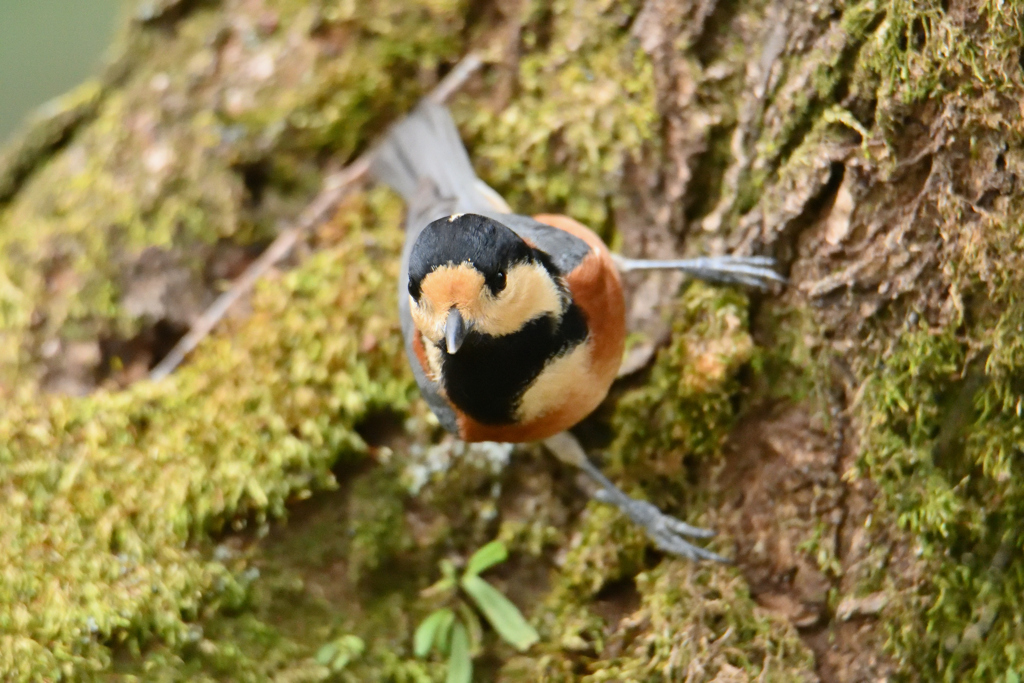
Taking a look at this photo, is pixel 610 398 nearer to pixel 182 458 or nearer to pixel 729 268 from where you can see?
pixel 729 268

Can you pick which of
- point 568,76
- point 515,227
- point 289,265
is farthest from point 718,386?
point 289,265

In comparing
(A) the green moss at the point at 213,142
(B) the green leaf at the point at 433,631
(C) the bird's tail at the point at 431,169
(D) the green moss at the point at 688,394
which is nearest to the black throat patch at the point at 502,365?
(D) the green moss at the point at 688,394

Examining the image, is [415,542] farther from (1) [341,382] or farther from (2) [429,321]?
(2) [429,321]

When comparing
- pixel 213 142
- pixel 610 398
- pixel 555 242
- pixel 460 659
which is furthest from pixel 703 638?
pixel 213 142

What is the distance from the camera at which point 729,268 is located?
2314 millimetres

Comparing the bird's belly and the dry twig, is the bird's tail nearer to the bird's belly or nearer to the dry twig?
the dry twig

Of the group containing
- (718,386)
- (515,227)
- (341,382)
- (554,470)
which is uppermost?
(515,227)

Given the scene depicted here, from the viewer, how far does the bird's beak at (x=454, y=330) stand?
6.23ft

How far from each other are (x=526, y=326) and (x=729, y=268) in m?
0.67

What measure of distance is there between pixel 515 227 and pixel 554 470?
0.81m

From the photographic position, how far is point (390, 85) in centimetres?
308

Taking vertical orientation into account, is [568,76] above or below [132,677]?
above

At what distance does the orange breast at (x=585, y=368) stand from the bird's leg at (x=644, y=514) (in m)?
0.27

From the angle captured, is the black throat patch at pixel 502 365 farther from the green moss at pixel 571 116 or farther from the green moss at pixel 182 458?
the green moss at pixel 571 116
